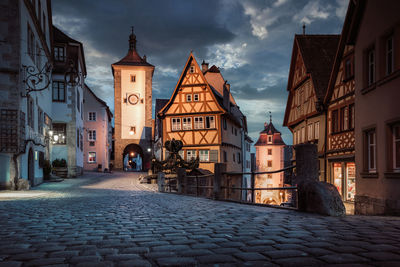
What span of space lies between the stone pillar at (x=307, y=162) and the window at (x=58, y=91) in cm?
2661

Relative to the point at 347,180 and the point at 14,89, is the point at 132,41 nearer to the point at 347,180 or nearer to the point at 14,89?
the point at 14,89

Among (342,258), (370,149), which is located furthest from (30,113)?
(342,258)

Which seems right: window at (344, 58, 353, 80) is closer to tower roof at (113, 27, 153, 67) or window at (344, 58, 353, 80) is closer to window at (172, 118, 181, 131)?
window at (172, 118, 181, 131)

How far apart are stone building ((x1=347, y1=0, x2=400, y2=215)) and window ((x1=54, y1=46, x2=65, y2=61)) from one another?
2329 cm

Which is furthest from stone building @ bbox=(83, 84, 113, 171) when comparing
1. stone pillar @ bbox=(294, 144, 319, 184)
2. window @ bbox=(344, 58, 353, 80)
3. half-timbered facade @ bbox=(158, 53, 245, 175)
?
stone pillar @ bbox=(294, 144, 319, 184)

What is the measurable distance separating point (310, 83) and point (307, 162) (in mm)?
15860

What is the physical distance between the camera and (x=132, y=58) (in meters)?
54.4

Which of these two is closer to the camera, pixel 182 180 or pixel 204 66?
pixel 182 180

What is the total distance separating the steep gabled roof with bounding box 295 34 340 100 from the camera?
70.6 feet

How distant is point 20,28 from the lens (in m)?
16.8

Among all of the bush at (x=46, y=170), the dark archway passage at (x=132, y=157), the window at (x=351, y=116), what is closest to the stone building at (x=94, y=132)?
the dark archway passage at (x=132, y=157)

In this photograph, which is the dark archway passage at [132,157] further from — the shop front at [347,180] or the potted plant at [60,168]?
the shop front at [347,180]

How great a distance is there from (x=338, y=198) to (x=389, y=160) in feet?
18.6

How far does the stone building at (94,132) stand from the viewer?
148ft
